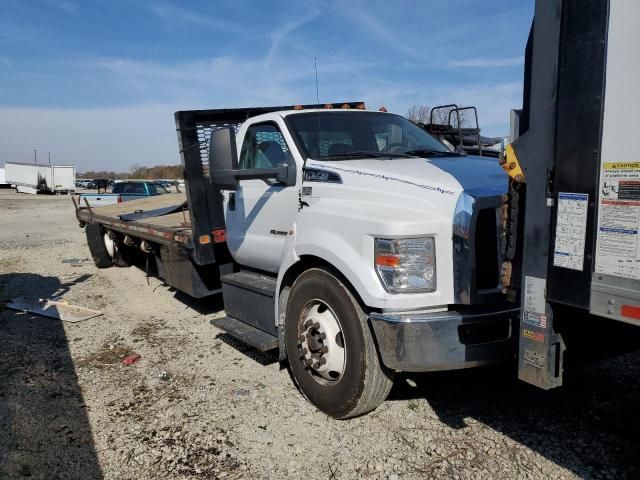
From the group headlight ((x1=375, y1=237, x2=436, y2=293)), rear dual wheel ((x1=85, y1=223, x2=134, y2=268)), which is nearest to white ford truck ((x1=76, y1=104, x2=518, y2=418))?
Result: headlight ((x1=375, y1=237, x2=436, y2=293))

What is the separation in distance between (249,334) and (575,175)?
2.98 metres

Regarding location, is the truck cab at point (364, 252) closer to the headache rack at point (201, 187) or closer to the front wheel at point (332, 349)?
the front wheel at point (332, 349)

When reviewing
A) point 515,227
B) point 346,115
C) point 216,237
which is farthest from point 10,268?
point 515,227

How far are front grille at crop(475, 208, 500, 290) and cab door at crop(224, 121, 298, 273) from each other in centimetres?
155

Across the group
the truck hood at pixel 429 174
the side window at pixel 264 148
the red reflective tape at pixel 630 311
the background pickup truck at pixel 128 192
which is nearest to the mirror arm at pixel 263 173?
the side window at pixel 264 148

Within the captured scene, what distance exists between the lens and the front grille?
3043mm

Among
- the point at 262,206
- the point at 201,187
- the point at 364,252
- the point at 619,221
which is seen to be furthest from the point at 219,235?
the point at 619,221

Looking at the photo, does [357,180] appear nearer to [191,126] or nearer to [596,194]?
[596,194]

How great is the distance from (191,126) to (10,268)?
6814mm

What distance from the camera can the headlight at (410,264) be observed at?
302 cm

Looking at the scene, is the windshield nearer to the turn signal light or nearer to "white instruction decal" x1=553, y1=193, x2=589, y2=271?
the turn signal light

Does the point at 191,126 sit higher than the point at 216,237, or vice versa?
the point at 191,126

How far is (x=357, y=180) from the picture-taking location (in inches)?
142

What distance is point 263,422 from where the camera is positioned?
143 inches
